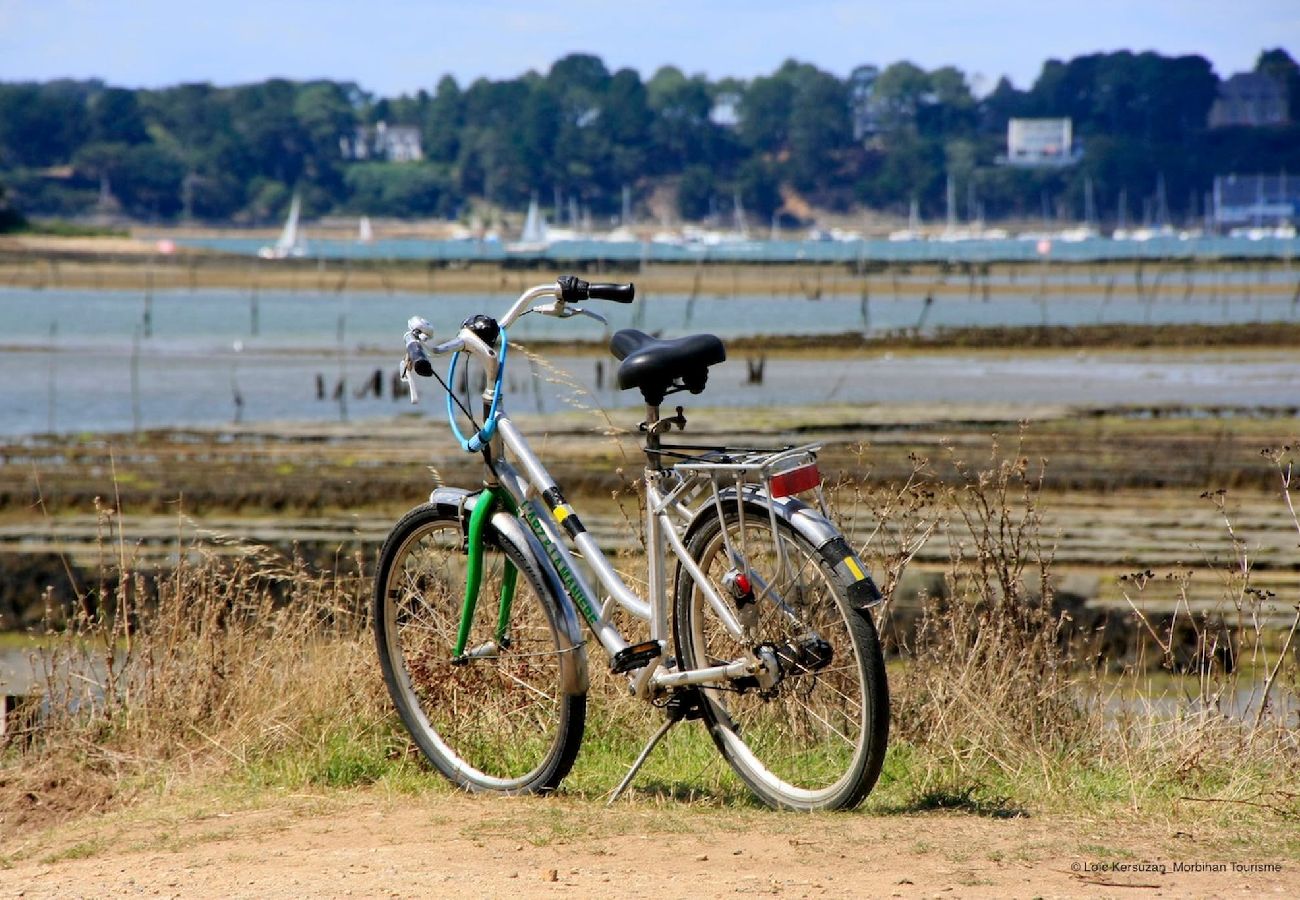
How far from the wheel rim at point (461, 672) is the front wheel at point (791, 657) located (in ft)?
2.06

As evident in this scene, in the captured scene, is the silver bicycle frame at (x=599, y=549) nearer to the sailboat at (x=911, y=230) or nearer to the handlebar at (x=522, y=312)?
the handlebar at (x=522, y=312)

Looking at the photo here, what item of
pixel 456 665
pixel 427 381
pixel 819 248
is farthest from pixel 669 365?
pixel 819 248

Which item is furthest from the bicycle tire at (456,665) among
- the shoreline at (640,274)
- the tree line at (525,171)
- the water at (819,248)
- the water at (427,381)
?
the tree line at (525,171)

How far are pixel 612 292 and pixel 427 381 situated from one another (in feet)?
114

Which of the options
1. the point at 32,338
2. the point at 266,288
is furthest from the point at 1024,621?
the point at 266,288

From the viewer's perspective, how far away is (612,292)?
4594mm

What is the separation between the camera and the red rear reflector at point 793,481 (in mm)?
4230

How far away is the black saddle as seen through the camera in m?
4.32

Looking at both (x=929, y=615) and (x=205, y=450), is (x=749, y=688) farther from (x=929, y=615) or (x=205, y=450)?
(x=205, y=450)

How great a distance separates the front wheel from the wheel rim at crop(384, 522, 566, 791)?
2.06 feet

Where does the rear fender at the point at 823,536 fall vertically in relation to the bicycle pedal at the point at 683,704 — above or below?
Answer: above

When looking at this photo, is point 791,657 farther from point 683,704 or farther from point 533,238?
point 533,238

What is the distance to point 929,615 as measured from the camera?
5.90 meters

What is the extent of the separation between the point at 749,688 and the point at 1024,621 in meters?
1.58
